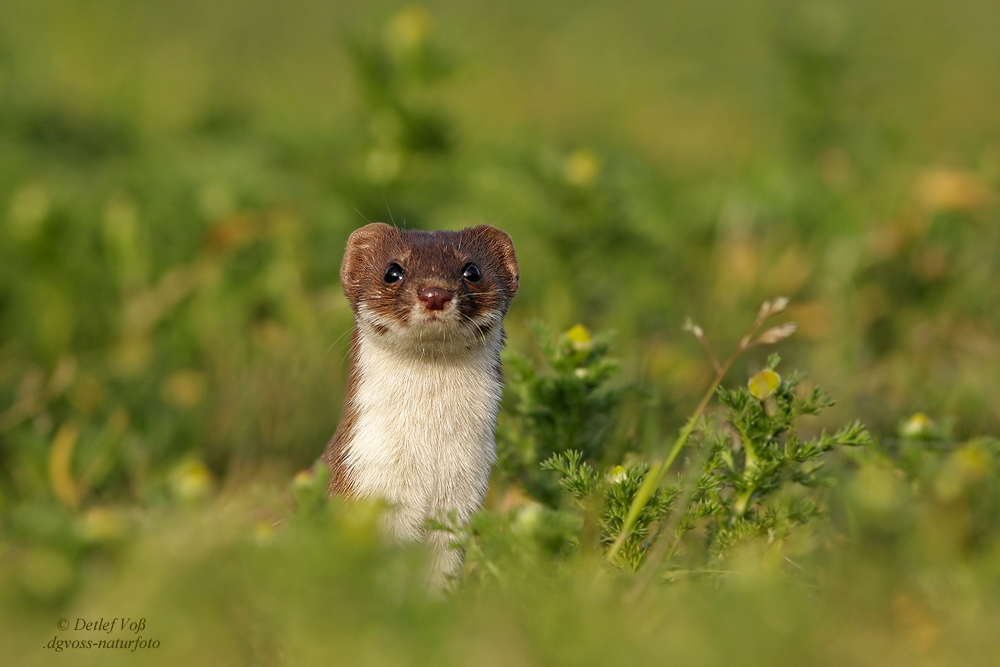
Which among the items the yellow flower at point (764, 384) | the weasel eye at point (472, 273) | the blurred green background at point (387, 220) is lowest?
the blurred green background at point (387, 220)

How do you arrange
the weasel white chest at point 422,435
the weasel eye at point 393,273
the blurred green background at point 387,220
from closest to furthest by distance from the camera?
the weasel white chest at point 422,435
the weasel eye at point 393,273
the blurred green background at point 387,220

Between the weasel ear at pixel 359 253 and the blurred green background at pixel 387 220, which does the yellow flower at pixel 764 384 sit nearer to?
the blurred green background at pixel 387 220

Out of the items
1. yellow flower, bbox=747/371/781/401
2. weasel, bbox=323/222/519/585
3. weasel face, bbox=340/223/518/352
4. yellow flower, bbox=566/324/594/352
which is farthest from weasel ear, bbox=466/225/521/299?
yellow flower, bbox=747/371/781/401

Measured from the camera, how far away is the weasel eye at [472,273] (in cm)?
355

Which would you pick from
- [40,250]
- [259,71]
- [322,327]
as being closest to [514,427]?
[322,327]

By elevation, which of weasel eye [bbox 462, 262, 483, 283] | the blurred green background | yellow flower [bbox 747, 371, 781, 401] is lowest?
the blurred green background

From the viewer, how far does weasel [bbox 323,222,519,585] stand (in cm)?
324

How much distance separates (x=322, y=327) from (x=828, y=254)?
2803mm

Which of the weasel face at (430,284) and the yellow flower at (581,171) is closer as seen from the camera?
the weasel face at (430,284)

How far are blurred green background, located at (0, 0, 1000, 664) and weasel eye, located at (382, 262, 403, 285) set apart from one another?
0.86 m

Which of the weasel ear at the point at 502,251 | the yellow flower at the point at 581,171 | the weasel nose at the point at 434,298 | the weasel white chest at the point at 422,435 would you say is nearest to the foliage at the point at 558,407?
the weasel white chest at the point at 422,435

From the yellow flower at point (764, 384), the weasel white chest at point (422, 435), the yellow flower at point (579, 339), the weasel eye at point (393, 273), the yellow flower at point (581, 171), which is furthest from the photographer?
the yellow flower at point (581, 171)

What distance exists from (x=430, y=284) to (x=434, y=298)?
4.4 inches

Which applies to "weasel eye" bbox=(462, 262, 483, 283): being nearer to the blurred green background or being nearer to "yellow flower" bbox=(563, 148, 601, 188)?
the blurred green background
